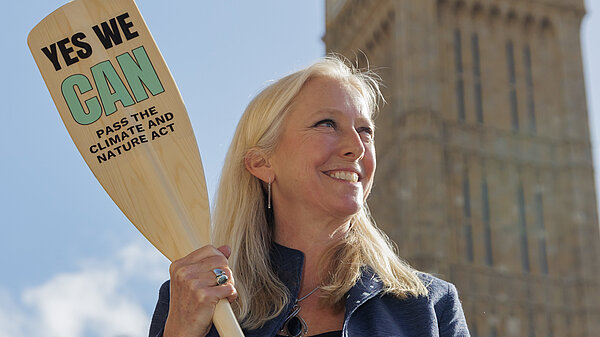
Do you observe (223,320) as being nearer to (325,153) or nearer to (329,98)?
(325,153)

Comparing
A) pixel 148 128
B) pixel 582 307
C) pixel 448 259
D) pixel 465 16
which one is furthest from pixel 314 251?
pixel 465 16

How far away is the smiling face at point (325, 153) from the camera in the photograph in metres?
1.68

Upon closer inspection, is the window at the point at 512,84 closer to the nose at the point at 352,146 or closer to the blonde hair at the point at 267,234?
the blonde hair at the point at 267,234

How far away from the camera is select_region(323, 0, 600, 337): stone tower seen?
17922mm

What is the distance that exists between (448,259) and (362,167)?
16192mm

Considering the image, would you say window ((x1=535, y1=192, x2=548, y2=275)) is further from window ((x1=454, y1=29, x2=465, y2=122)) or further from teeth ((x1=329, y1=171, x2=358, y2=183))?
teeth ((x1=329, y1=171, x2=358, y2=183))

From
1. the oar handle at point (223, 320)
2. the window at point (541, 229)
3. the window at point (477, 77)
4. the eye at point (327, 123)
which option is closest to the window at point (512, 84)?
the window at point (477, 77)

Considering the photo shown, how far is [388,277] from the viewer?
1.65 meters

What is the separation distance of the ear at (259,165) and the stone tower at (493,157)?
1538cm

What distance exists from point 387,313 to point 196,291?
1.07 ft

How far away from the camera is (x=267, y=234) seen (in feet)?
5.98

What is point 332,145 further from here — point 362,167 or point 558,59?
point 558,59

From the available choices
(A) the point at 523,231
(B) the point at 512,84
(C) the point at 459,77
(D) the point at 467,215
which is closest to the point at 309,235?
(D) the point at 467,215

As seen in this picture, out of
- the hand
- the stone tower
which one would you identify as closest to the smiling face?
the hand
